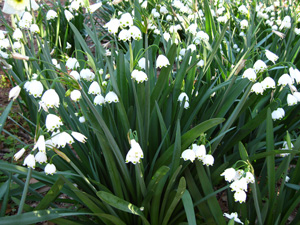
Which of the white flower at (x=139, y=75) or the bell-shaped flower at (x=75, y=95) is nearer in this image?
the bell-shaped flower at (x=75, y=95)

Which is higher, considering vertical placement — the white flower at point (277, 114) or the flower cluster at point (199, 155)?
the flower cluster at point (199, 155)

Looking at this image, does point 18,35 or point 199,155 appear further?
point 18,35

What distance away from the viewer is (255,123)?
1.85 meters

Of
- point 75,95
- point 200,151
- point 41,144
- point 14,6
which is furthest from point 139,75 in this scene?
point 14,6

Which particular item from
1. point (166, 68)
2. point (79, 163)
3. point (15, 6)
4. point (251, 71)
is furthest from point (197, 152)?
point (15, 6)

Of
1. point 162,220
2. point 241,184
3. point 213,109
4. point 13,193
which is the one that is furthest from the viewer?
point 213,109

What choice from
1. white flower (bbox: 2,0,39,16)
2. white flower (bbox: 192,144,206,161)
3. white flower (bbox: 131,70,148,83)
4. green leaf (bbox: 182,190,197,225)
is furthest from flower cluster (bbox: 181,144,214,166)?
white flower (bbox: 2,0,39,16)

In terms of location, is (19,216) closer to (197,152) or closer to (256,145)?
(197,152)

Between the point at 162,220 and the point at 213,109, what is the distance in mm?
709

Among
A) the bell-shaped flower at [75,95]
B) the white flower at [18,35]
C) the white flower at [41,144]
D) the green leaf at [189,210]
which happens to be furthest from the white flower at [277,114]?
the white flower at [18,35]

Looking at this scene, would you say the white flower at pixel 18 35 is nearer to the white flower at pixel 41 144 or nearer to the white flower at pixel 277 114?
the white flower at pixel 41 144

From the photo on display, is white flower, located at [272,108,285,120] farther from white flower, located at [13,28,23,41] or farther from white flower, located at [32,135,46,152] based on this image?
white flower, located at [13,28,23,41]

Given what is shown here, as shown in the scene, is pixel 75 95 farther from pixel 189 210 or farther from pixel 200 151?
pixel 189 210

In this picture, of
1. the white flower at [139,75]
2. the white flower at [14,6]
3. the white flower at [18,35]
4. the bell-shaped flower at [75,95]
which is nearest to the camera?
the bell-shaped flower at [75,95]
